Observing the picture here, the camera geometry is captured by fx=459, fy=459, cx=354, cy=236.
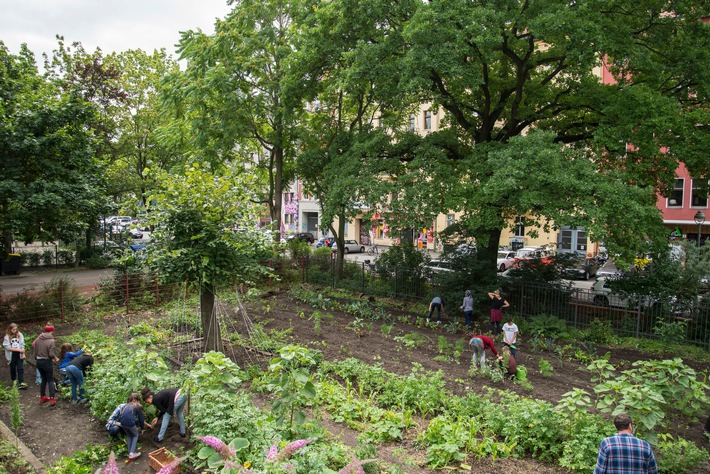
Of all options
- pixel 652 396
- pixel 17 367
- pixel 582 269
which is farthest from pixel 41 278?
pixel 582 269

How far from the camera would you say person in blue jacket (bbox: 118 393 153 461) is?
281 inches

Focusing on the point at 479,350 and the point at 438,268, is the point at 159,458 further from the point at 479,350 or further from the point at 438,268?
the point at 438,268

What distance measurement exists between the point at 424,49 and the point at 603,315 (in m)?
10.5

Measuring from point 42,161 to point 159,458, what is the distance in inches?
454

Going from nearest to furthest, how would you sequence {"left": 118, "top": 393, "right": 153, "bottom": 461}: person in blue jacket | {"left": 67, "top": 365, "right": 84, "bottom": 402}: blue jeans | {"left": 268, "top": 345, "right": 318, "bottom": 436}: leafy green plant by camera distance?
{"left": 268, "top": 345, "right": 318, "bottom": 436}: leafy green plant, {"left": 118, "top": 393, "right": 153, "bottom": 461}: person in blue jacket, {"left": 67, "top": 365, "right": 84, "bottom": 402}: blue jeans

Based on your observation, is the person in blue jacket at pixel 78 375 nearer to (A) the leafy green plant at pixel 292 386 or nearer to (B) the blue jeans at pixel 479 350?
(A) the leafy green plant at pixel 292 386

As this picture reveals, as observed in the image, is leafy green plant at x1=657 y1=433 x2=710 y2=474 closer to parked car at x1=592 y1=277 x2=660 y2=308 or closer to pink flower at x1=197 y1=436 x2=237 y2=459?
pink flower at x1=197 y1=436 x2=237 y2=459

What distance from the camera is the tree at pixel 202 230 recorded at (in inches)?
391

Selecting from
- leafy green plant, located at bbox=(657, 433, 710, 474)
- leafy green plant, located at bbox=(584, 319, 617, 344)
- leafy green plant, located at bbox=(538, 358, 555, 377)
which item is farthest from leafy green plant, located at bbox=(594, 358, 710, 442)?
leafy green plant, located at bbox=(584, 319, 617, 344)

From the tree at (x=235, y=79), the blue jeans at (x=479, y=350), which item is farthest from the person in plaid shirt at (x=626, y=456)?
the tree at (x=235, y=79)

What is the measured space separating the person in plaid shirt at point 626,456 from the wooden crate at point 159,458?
5792 millimetres

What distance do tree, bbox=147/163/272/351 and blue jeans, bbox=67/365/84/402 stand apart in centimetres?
242

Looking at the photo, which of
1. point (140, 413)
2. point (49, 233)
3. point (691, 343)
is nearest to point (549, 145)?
point (691, 343)

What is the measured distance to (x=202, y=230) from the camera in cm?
1002
